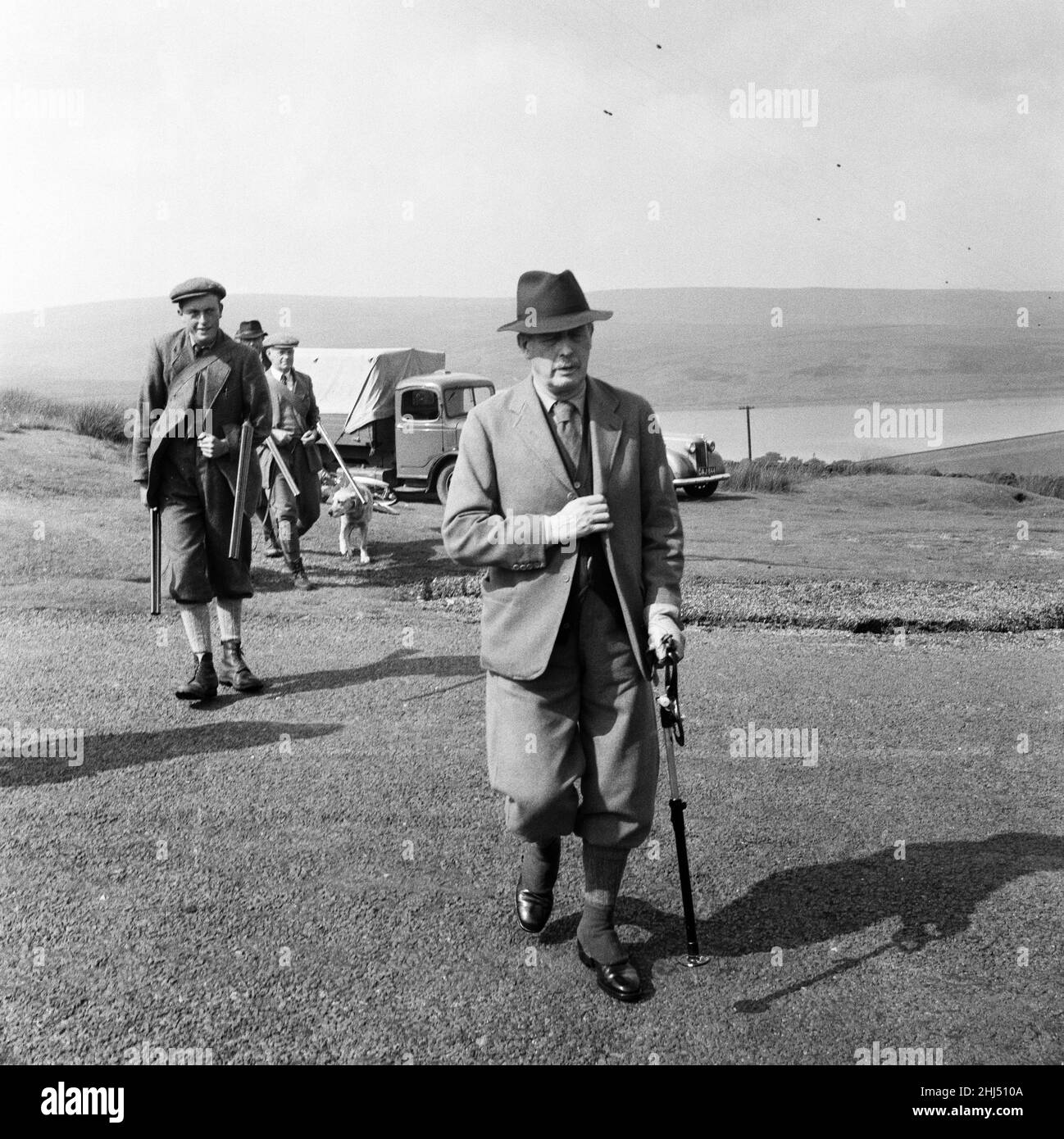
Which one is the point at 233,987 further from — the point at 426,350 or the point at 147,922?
the point at 426,350

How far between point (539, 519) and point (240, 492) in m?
3.79

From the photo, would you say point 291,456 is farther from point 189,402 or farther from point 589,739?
point 589,739

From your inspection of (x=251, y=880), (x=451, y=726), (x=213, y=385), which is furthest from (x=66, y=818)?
(x=213, y=385)

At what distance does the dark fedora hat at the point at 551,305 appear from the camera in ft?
12.3

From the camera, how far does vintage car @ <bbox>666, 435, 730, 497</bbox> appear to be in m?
20.8

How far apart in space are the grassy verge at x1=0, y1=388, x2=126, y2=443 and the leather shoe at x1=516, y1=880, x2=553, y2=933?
1592 cm

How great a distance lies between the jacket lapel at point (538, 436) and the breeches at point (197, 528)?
365cm

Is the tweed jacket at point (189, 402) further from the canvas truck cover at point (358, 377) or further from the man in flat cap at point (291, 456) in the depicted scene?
the canvas truck cover at point (358, 377)

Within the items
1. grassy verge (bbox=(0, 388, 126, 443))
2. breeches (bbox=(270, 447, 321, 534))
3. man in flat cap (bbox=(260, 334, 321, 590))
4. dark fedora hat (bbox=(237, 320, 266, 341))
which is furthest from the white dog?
grassy verge (bbox=(0, 388, 126, 443))

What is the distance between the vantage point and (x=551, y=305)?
3.78m

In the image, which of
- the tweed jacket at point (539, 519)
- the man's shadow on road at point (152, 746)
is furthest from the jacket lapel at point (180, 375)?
the tweed jacket at point (539, 519)

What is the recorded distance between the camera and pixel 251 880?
15.1 ft

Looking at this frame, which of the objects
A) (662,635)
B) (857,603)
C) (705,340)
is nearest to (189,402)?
(662,635)

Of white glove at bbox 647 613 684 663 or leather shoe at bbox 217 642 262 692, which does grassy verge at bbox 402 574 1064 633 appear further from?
white glove at bbox 647 613 684 663
